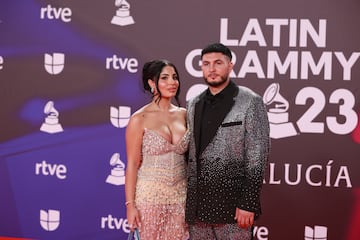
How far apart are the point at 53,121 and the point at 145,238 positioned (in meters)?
1.72

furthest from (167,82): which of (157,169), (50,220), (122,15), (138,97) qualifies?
(50,220)

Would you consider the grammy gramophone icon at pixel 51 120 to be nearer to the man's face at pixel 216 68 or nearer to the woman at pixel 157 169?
the woman at pixel 157 169

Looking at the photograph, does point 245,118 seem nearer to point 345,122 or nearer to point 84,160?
point 345,122

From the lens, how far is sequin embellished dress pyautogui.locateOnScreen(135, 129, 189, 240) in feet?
9.59

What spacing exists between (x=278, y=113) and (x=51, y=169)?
181 centimetres

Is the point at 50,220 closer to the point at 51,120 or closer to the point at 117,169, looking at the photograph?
the point at 117,169

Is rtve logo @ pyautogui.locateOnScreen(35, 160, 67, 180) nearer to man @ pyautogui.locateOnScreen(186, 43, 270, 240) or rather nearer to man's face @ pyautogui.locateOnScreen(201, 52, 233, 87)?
man @ pyautogui.locateOnScreen(186, 43, 270, 240)

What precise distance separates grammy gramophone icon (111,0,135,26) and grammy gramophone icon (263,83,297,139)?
1.17m

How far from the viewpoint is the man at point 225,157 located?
271cm

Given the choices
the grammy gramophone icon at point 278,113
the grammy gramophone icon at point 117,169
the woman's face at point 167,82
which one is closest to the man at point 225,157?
the woman's face at point 167,82

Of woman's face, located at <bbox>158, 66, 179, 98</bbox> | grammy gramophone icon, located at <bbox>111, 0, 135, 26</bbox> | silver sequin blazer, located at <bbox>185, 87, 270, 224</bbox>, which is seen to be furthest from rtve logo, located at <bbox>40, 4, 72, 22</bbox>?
silver sequin blazer, located at <bbox>185, 87, 270, 224</bbox>

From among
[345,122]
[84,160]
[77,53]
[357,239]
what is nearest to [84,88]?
[77,53]

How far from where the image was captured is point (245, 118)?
2734 millimetres

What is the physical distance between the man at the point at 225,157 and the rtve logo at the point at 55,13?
6.11 ft
